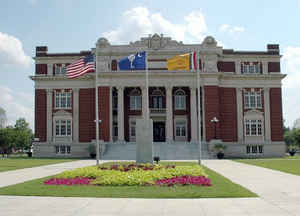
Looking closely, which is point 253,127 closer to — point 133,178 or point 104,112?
point 104,112

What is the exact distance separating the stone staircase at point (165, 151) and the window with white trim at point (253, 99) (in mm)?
9681

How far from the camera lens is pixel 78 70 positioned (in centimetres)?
2808

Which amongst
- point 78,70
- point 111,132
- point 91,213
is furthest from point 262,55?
point 91,213

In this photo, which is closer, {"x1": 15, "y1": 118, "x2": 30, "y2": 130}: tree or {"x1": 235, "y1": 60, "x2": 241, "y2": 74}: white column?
{"x1": 235, "y1": 60, "x2": 241, "y2": 74}: white column

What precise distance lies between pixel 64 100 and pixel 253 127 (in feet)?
92.4

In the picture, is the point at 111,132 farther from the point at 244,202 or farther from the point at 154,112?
the point at 244,202

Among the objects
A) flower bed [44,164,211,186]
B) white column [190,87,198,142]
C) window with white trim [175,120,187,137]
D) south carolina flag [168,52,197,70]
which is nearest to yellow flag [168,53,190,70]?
south carolina flag [168,52,197,70]

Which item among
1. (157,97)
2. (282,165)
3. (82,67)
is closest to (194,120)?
(157,97)

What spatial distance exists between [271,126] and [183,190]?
133 ft

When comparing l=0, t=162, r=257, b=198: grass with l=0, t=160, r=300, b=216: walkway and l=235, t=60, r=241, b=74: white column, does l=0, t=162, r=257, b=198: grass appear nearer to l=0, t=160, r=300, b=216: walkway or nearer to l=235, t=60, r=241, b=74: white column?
l=0, t=160, r=300, b=216: walkway

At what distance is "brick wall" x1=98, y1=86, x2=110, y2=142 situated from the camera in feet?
162

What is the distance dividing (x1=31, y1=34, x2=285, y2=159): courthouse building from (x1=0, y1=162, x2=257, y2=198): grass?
1311 inches

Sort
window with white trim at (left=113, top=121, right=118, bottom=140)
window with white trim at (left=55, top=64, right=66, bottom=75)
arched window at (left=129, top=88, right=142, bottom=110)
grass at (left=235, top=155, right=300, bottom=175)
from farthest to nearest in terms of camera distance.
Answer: window with white trim at (left=55, top=64, right=66, bottom=75), arched window at (left=129, top=88, right=142, bottom=110), window with white trim at (left=113, top=121, right=118, bottom=140), grass at (left=235, top=155, right=300, bottom=175)

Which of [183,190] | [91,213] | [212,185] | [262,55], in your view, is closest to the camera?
[91,213]
